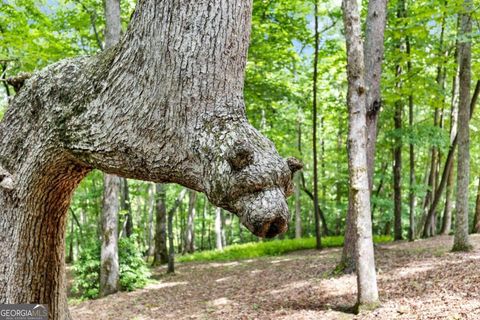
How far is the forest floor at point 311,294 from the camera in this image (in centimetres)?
568

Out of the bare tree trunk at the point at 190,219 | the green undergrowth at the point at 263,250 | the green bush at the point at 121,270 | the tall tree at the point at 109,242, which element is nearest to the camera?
the tall tree at the point at 109,242

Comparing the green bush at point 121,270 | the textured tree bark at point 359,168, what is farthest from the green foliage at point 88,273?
the textured tree bark at point 359,168

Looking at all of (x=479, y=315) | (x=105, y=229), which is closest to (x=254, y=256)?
(x=105, y=229)

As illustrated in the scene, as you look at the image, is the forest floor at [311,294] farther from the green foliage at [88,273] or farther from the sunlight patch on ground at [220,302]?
the green foliage at [88,273]

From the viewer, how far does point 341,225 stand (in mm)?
29141

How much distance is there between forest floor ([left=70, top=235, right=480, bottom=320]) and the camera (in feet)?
18.6

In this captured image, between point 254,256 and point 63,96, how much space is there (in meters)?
14.9

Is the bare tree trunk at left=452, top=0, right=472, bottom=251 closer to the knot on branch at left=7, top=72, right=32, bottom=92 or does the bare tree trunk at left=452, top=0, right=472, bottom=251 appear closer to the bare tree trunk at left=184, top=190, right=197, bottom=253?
the knot on branch at left=7, top=72, right=32, bottom=92

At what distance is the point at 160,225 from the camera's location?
14.2 m

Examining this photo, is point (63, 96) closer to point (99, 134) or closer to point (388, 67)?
point (99, 134)

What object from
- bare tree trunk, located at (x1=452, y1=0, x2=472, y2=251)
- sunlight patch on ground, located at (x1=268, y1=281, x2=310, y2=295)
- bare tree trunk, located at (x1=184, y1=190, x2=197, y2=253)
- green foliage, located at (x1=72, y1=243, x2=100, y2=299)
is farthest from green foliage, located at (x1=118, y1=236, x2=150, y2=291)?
bare tree trunk, located at (x1=452, y1=0, x2=472, y2=251)

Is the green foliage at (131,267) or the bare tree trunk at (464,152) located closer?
the bare tree trunk at (464,152)

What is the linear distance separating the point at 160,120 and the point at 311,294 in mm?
5992

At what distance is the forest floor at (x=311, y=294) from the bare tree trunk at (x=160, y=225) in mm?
2842
